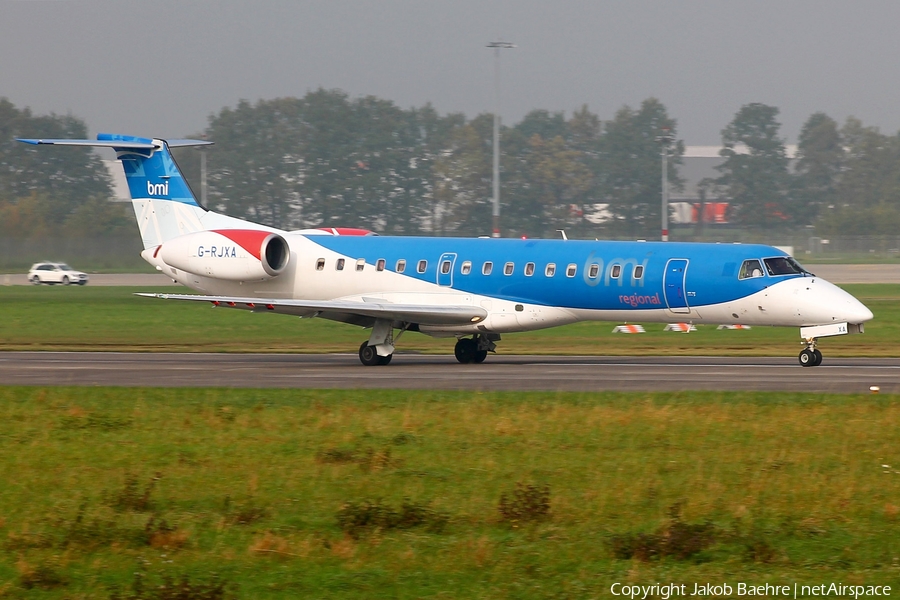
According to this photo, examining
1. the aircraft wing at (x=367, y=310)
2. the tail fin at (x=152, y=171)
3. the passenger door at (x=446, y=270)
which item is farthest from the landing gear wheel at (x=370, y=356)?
the tail fin at (x=152, y=171)

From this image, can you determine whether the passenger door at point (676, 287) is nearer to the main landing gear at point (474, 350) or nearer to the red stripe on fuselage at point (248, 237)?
the main landing gear at point (474, 350)

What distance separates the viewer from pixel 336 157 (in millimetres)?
104375

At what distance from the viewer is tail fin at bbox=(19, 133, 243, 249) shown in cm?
3266

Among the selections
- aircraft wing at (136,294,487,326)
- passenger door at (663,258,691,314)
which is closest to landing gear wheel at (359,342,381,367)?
aircraft wing at (136,294,487,326)

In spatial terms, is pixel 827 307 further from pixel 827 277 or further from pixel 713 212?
pixel 713 212

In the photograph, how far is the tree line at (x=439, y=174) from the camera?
3935 inches

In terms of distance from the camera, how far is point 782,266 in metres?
26.1

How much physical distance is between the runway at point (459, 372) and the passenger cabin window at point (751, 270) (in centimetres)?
203

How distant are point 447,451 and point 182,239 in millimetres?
19011

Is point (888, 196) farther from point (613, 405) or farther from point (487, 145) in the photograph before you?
point (613, 405)

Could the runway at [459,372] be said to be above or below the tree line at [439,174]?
below

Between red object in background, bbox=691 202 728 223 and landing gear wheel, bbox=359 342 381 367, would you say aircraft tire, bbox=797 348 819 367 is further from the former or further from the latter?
red object in background, bbox=691 202 728 223

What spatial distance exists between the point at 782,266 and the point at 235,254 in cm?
1340

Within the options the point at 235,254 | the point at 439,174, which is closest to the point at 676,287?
the point at 235,254
